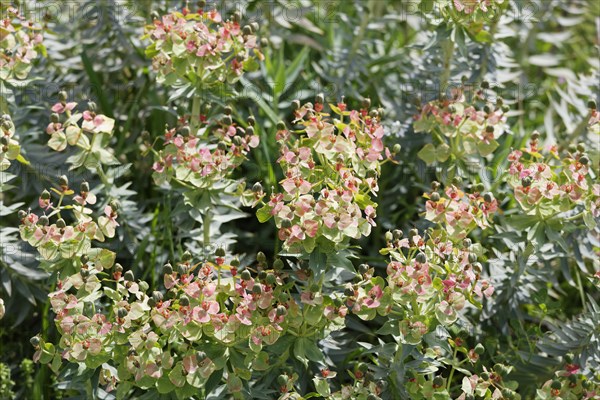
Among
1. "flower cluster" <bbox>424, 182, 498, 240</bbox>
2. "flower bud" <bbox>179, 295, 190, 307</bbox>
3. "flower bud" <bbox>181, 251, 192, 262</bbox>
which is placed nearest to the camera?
"flower bud" <bbox>179, 295, 190, 307</bbox>

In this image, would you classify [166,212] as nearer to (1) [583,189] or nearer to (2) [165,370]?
(2) [165,370]

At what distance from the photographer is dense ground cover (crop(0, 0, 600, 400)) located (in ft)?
7.03

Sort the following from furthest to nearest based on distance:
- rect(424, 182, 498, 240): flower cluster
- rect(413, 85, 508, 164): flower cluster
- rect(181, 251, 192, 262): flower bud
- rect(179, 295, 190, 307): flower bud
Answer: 1. rect(413, 85, 508, 164): flower cluster
2. rect(424, 182, 498, 240): flower cluster
3. rect(181, 251, 192, 262): flower bud
4. rect(179, 295, 190, 307): flower bud

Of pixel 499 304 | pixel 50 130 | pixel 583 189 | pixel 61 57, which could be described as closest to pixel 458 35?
pixel 583 189

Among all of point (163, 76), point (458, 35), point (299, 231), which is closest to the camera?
point (299, 231)

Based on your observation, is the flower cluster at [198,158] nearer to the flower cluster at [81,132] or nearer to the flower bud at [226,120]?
the flower bud at [226,120]

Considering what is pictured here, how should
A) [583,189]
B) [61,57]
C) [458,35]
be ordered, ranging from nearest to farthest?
[583,189] < [458,35] < [61,57]

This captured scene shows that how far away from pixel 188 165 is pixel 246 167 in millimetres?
943

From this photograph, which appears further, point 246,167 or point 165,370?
point 246,167

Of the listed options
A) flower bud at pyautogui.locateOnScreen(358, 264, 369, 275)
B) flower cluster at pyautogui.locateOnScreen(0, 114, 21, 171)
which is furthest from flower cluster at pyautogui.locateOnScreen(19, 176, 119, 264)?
flower bud at pyautogui.locateOnScreen(358, 264, 369, 275)

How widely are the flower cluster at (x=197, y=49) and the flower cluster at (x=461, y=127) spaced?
57cm

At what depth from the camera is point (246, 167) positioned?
10.8 ft

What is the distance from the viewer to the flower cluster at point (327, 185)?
2.08m

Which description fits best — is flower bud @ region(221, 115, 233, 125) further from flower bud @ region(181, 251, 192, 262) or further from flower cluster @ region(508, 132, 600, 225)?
flower cluster @ region(508, 132, 600, 225)
